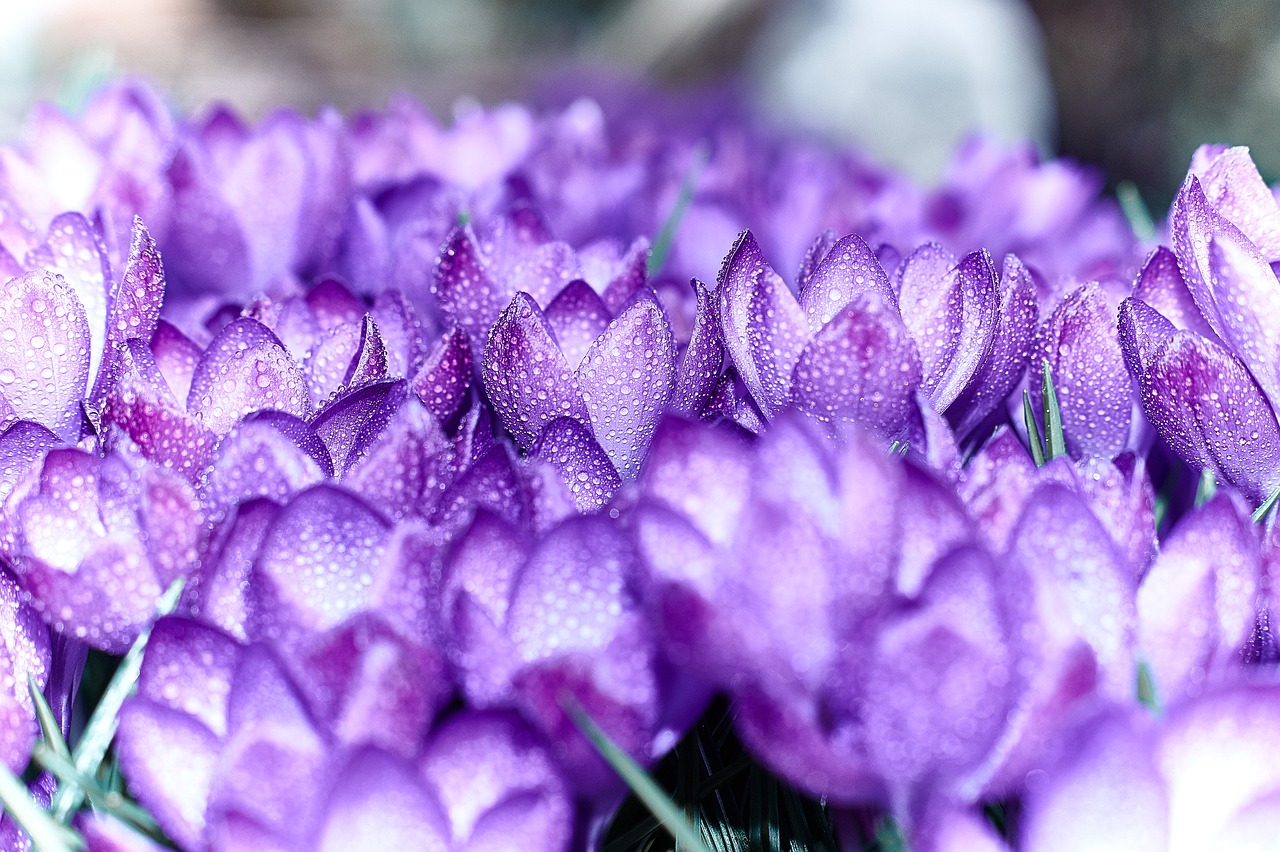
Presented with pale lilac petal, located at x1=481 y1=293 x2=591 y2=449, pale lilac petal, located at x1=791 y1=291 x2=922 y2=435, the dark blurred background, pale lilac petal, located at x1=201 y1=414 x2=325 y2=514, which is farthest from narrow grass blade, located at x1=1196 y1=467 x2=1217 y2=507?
the dark blurred background

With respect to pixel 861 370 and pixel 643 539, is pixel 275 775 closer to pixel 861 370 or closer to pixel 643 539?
pixel 643 539

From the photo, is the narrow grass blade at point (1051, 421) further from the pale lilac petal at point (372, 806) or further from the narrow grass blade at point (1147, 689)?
the pale lilac petal at point (372, 806)

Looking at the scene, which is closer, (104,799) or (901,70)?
(104,799)

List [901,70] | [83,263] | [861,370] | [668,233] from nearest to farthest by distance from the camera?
[861,370] < [83,263] < [668,233] < [901,70]

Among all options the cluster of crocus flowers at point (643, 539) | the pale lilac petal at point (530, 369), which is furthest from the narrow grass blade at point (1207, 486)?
the pale lilac petal at point (530, 369)

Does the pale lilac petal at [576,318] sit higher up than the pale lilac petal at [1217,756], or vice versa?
the pale lilac petal at [576,318]

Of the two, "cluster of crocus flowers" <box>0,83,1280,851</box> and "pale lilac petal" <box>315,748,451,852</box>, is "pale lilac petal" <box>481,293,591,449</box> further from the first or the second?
"pale lilac petal" <box>315,748,451,852</box>

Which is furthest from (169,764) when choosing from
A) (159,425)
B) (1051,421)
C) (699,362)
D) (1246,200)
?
(1246,200)
